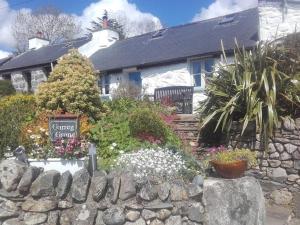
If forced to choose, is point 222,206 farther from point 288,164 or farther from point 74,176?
point 288,164

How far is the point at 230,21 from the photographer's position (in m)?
18.4

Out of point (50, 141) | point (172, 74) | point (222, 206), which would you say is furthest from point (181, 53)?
point (222, 206)

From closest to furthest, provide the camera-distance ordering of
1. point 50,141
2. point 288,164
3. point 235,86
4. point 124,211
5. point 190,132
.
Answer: point 124,211
point 50,141
point 288,164
point 235,86
point 190,132

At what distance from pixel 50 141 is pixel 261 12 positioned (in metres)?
9.72

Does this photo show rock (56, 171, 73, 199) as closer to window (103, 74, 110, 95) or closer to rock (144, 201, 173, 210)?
rock (144, 201, 173, 210)

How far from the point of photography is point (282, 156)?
A: 24.8 feet

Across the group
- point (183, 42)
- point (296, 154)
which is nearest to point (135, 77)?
point (183, 42)

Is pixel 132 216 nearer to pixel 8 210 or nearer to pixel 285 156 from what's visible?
pixel 8 210

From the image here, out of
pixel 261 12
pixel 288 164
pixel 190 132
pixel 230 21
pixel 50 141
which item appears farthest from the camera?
pixel 230 21

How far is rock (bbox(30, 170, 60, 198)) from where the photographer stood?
5188 millimetres

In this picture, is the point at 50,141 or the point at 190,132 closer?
the point at 50,141

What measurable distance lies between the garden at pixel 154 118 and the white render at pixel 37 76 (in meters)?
13.4

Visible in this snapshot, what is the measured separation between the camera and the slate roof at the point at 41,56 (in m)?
22.4

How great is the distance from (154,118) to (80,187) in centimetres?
218
